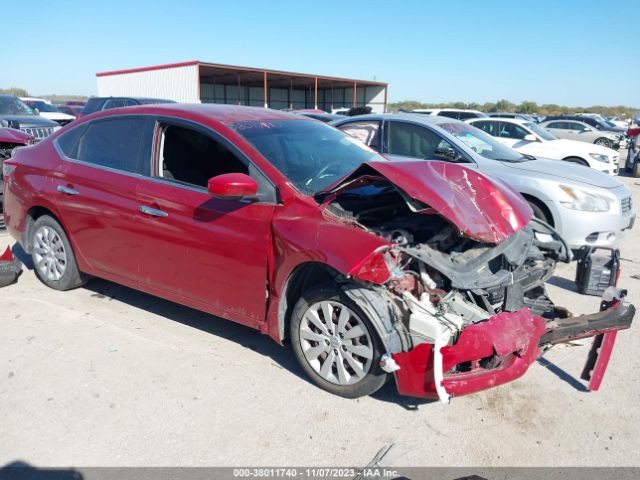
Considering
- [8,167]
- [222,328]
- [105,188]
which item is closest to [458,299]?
[222,328]

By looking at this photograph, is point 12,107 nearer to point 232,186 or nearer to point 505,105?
point 232,186

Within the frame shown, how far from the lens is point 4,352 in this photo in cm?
394

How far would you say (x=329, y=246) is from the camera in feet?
10.4

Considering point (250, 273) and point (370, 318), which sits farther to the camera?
point (250, 273)

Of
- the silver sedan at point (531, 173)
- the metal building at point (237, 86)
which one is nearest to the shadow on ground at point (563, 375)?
the silver sedan at point (531, 173)

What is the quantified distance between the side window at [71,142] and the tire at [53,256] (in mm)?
644

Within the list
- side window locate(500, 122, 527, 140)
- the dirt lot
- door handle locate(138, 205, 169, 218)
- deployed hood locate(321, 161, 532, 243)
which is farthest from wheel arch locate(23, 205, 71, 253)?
side window locate(500, 122, 527, 140)

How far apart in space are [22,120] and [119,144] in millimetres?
9034

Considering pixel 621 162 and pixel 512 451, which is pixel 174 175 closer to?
pixel 512 451

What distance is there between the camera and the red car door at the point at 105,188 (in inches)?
166

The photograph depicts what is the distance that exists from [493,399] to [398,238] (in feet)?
4.07

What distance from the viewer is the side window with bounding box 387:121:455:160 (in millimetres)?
6676

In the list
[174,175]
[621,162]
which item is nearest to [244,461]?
[174,175]

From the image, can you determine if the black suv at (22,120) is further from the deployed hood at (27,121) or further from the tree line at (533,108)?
the tree line at (533,108)
